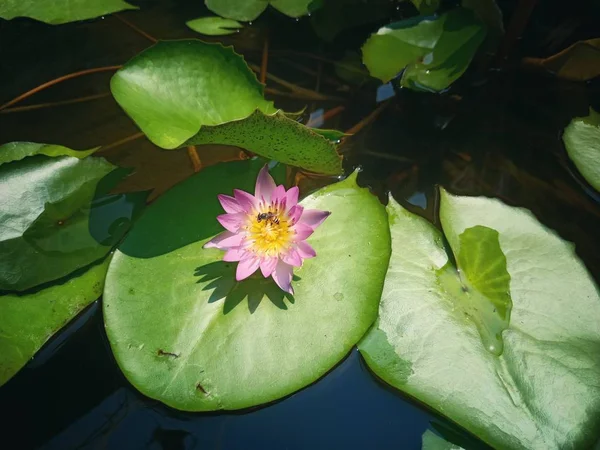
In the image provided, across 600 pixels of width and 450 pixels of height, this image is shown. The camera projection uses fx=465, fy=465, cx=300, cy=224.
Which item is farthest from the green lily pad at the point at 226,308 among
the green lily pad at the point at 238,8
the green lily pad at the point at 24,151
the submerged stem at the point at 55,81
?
the green lily pad at the point at 238,8

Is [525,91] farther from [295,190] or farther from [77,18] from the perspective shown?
[77,18]

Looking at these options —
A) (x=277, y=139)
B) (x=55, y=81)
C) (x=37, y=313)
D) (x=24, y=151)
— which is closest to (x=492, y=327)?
(x=277, y=139)

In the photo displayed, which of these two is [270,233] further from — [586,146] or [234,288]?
[586,146]

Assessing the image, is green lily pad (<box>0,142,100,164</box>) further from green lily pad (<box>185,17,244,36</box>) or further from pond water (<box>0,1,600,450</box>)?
green lily pad (<box>185,17,244,36</box>)

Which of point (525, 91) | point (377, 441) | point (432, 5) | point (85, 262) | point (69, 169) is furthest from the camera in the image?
point (525, 91)

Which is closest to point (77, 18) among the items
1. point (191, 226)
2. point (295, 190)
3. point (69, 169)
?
point (69, 169)

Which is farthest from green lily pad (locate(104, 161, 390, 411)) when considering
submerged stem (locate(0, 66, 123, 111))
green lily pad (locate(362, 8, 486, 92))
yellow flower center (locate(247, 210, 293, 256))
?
submerged stem (locate(0, 66, 123, 111))

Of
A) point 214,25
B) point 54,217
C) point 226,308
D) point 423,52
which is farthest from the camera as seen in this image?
point 214,25
